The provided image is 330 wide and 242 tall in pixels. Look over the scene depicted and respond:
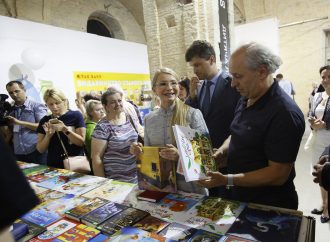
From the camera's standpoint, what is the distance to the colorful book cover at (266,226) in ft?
3.69

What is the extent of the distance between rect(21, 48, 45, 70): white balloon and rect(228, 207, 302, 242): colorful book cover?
5.90m

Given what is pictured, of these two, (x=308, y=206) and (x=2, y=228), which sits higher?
(x=2, y=228)

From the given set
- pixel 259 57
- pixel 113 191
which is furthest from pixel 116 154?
pixel 259 57

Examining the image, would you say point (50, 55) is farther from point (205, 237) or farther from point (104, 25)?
point (205, 237)

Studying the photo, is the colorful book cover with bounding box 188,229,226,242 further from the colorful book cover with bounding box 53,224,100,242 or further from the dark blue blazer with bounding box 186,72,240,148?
the dark blue blazer with bounding box 186,72,240,148

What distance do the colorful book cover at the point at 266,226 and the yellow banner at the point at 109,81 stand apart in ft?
21.3

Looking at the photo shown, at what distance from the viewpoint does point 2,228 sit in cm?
42

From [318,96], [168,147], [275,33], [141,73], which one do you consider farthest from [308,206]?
[141,73]

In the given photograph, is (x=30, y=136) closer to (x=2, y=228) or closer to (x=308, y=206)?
(x=2, y=228)

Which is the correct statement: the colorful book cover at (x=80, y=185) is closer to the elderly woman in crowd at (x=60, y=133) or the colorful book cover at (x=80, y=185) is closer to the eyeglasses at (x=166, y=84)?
the elderly woman in crowd at (x=60, y=133)

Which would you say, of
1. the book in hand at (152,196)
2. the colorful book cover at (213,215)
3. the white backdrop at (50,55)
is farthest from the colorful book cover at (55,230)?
the white backdrop at (50,55)

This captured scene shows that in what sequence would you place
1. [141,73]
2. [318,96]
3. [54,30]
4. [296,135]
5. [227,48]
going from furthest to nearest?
1. [141,73]
2. [54,30]
3. [227,48]
4. [318,96]
5. [296,135]

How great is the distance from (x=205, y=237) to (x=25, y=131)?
10.4 feet

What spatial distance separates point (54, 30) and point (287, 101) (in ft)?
21.3
